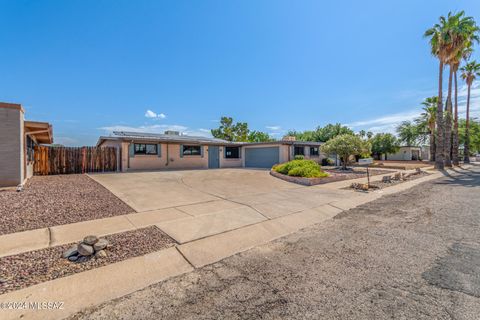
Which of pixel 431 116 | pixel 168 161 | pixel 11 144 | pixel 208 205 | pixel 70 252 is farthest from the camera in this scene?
pixel 431 116

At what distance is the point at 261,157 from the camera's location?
843 inches

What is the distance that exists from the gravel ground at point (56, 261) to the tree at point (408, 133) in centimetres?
4435

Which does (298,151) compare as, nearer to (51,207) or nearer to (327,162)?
(327,162)

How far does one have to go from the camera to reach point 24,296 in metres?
2.50

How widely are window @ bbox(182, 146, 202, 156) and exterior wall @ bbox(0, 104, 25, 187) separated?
35.1 ft

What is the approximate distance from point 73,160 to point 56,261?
45.8ft

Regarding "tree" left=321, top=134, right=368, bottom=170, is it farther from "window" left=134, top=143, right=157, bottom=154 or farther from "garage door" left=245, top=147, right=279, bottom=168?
"window" left=134, top=143, right=157, bottom=154

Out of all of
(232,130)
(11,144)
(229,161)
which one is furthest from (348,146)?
(232,130)

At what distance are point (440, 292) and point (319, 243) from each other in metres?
1.83

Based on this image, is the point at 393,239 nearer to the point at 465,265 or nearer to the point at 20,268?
the point at 465,265

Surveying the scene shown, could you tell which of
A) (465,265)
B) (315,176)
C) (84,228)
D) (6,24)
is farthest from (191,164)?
(465,265)

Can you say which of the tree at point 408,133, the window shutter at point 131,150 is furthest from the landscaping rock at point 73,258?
the tree at point 408,133

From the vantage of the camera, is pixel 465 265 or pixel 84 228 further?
pixel 84 228

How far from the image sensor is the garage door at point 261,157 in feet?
66.9
